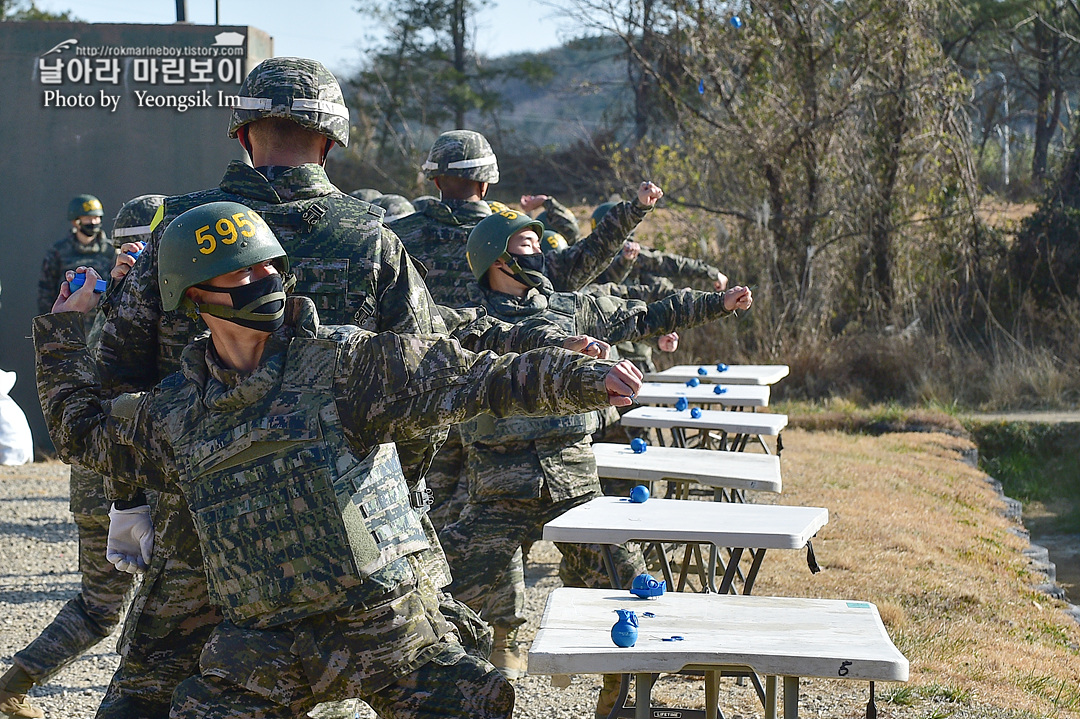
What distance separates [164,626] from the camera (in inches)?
130

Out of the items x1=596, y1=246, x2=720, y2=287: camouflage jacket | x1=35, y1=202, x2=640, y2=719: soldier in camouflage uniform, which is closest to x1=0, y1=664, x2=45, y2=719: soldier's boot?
x1=35, y1=202, x2=640, y2=719: soldier in camouflage uniform

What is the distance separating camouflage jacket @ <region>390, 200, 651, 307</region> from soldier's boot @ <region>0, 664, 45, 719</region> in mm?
2304

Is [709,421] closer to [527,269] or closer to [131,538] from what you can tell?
[527,269]

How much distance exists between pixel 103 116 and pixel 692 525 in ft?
28.7

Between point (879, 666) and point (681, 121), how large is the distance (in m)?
12.8

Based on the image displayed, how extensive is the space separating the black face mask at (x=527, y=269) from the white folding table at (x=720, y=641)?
1.79 m

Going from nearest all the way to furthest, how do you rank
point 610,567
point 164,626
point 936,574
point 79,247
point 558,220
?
point 164,626 < point 610,567 < point 936,574 < point 558,220 < point 79,247

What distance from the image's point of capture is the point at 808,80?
14492mm

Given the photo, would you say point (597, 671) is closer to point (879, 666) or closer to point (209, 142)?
point (879, 666)

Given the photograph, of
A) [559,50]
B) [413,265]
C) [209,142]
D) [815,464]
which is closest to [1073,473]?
[815,464]

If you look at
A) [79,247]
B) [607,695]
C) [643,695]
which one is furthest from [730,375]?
[643,695]

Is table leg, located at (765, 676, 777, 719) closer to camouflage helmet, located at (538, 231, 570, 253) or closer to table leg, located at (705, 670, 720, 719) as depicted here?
table leg, located at (705, 670, 720, 719)

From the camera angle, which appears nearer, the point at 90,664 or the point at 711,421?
the point at 90,664

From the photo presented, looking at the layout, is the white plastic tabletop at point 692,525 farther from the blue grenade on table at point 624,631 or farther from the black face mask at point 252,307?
the black face mask at point 252,307
